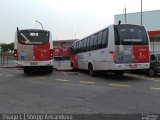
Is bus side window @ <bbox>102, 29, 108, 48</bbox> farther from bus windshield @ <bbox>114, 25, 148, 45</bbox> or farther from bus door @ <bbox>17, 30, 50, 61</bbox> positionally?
bus door @ <bbox>17, 30, 50, 61</bbox>

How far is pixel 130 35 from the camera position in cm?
1711

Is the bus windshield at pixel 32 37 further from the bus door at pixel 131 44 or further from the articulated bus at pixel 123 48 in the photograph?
the bus door at pixel 131 44

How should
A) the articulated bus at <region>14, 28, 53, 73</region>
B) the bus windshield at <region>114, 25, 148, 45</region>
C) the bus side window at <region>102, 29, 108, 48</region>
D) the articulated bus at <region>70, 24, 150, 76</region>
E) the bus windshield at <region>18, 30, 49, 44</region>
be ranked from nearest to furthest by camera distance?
the articulated bus at <region>70, 24, 150, 76</region> → the bus windshield at <region>114, 25, 148, 45</region> → the bus side window at <region>102, 29, 108, 48</region> → the articulated bus at <region>14, 28, 53, 73</region> → the bus windshield at <region>18, 30, 49, 44</region>

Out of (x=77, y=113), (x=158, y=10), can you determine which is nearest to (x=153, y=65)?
(x=77, y=113)

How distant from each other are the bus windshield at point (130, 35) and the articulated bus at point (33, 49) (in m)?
6.31

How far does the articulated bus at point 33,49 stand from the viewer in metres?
21.1

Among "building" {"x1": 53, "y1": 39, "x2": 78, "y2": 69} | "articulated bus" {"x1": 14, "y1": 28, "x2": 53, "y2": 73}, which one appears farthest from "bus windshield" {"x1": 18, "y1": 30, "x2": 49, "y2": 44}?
"building" {"x1": 53, "y1": 39, "x2": 78, "y2": 69}

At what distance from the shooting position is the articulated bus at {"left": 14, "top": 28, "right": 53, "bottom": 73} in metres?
21.1

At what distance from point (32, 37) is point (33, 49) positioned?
82 centimetres

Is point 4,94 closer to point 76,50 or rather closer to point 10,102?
point 10,102

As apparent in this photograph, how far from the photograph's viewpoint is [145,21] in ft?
235

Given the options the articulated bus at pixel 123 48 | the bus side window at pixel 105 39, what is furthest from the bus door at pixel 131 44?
the bus side window at pixel 105 39

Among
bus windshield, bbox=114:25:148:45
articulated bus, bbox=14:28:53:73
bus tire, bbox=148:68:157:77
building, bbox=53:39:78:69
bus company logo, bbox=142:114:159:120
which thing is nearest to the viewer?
bus company logo, bbox=142:114:159:120

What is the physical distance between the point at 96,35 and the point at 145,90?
24.2 ft
